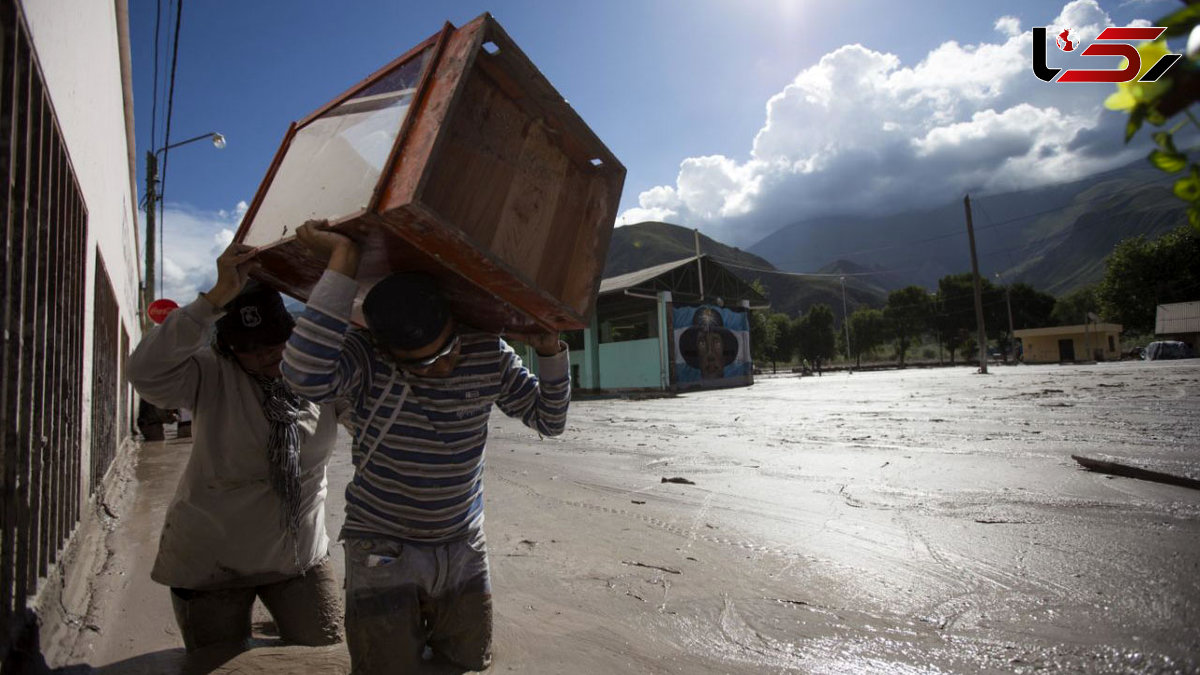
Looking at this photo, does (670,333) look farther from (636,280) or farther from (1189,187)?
(1189,187)

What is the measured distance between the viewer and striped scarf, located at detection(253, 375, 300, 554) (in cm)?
223

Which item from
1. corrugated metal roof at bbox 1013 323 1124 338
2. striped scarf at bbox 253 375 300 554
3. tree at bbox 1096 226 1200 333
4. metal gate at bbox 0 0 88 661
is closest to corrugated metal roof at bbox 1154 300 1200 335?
corrugated metal roof at bbox 1013 323 1124 338

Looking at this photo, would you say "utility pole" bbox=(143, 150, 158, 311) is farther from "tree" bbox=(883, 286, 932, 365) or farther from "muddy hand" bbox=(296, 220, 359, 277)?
"tree" bbox=(883, 286, 932, 365)

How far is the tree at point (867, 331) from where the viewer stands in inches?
2729

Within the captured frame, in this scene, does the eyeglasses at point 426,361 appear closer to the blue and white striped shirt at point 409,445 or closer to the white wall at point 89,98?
the blue and white striped shirt at point 409,445

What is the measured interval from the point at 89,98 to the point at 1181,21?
5.86 meters

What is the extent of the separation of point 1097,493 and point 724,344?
24.2m

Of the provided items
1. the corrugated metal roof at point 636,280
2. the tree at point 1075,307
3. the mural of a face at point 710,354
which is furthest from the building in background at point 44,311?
the tree at point 1075,307

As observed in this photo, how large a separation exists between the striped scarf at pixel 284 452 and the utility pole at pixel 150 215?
19052 mm

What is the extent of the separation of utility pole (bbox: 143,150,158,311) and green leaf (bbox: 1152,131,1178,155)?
21.3 metres

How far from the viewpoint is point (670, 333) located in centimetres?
2580

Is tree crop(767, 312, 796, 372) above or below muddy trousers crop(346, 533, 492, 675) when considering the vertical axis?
above

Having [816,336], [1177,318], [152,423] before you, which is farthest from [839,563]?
[816,336]

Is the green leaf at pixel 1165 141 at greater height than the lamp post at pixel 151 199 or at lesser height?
lesser
